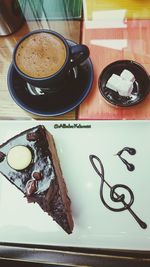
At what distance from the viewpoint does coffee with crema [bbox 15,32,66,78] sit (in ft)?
3.08

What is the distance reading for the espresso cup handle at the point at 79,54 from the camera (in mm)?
932

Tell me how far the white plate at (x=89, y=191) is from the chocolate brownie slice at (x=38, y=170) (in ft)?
0.10

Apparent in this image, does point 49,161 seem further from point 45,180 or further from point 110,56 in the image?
point 110,56

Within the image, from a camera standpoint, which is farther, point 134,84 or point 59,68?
point 134,84

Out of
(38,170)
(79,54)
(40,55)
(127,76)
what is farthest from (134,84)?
(38,170)

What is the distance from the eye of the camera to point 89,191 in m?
0.98

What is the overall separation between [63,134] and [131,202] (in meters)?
0.32

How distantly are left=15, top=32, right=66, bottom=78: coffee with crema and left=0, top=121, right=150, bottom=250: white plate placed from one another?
19 centimetres

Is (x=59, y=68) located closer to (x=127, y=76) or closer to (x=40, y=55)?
(x=40, y=55)

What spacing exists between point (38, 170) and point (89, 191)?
18 centimetres

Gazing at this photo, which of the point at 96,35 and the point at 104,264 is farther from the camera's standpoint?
the point at 96,35

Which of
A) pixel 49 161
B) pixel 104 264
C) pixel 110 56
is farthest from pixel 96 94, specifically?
pixel 104 264

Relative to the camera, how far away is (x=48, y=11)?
Answer: 49.6 inches

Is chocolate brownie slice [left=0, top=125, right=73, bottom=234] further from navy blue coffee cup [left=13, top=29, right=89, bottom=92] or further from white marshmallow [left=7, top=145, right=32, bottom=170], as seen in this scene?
navy blue coffee cup [left=13, top=29, right=89, bottom=92]
